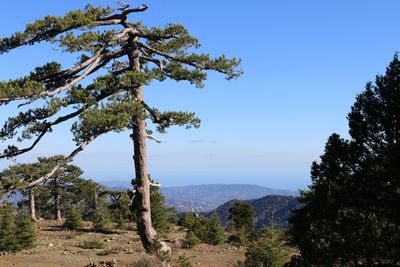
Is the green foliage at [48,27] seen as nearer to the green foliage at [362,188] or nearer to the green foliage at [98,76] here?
the green foliage at [98,76]

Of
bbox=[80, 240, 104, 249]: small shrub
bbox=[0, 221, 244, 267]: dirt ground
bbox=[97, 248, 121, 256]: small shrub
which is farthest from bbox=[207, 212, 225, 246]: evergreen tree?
bbox=[80, 240, 104, 249]: small shrub

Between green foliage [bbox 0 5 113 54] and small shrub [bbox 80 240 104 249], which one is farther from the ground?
green foliage [bbox 0 5 113 54]

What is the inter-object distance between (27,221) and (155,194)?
1121 cm

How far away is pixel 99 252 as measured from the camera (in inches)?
1083

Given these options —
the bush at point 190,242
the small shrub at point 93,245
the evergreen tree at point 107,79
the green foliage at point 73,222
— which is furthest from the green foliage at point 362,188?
the green foliage at point 73,222

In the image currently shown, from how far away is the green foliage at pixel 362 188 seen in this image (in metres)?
12.5

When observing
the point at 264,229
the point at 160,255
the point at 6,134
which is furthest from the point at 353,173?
the point at 6,134

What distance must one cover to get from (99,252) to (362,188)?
18.9 m

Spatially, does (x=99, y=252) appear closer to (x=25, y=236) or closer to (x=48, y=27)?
(x=25, y=236)

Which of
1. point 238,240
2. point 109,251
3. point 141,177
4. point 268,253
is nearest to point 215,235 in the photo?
point 238,240

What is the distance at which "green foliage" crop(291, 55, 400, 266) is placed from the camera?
491 inches

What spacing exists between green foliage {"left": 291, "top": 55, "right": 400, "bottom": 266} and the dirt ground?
26.9ft

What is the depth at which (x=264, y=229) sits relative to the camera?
21.0m

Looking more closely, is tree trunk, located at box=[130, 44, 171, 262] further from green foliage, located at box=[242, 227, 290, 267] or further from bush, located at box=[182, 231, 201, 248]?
bush, located at box=[182, 231, 201, 248]
